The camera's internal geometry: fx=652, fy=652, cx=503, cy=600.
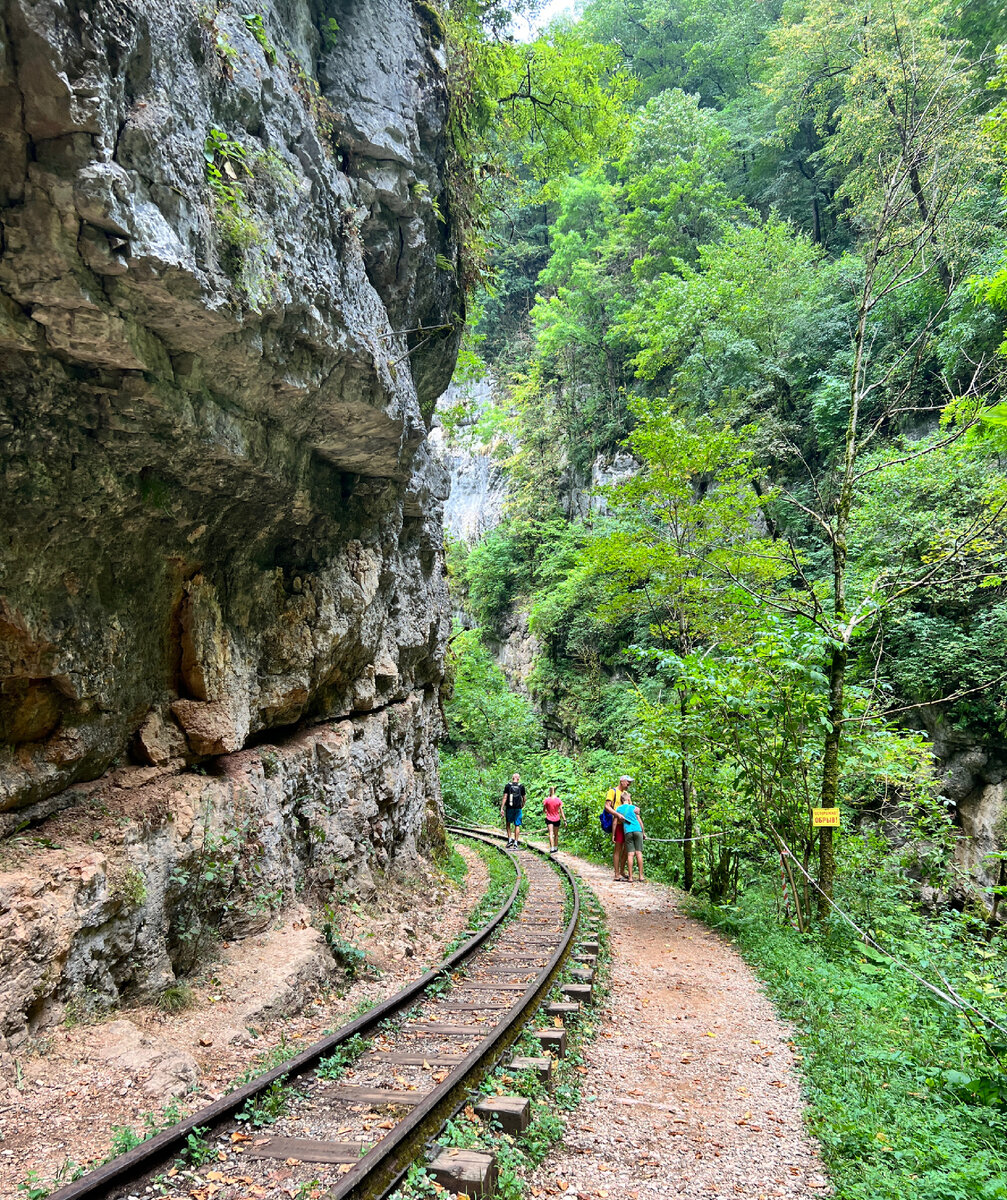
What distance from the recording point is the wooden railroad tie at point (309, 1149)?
3.51 metres

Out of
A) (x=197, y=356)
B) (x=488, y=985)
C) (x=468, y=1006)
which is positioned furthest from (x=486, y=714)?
(x=197, y=356)

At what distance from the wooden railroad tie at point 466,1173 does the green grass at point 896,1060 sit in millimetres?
1908

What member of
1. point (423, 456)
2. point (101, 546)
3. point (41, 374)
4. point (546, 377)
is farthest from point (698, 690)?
point (546, 377)

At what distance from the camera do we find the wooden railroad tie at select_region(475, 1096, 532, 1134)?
13.1 ft

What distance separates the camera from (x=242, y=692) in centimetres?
700

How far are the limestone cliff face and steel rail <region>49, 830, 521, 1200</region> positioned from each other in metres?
2.54

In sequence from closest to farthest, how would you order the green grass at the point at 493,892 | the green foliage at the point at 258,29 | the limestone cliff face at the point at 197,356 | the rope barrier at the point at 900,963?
the limestone cliff face at the point at 197,356, the rope barrier at the point at 900,963, the green foliage at the point at 258,29, the green grass at the point at 493,892

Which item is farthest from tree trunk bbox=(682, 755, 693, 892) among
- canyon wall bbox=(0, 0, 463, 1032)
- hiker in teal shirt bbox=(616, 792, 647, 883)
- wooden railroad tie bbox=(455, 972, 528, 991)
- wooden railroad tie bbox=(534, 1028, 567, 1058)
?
wooden railroad tie bbox=(534, 1028, 567, 1058)

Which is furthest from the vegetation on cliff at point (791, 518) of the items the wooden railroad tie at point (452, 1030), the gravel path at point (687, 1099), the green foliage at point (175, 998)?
the green foliage at point (175, 998)

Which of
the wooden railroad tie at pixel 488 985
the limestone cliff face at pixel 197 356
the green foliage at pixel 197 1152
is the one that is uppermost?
the limestone cliff face at pixel 197 356

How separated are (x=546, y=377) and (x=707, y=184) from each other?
10.3 meters

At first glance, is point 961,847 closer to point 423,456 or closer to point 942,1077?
point 942,1077

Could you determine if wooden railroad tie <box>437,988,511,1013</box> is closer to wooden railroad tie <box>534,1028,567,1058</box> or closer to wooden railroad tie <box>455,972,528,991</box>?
wooden railroad tie <box>455,972,528,991</box>

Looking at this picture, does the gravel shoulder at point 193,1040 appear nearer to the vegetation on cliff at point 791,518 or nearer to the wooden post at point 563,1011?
the wooden post at point 563,1011
